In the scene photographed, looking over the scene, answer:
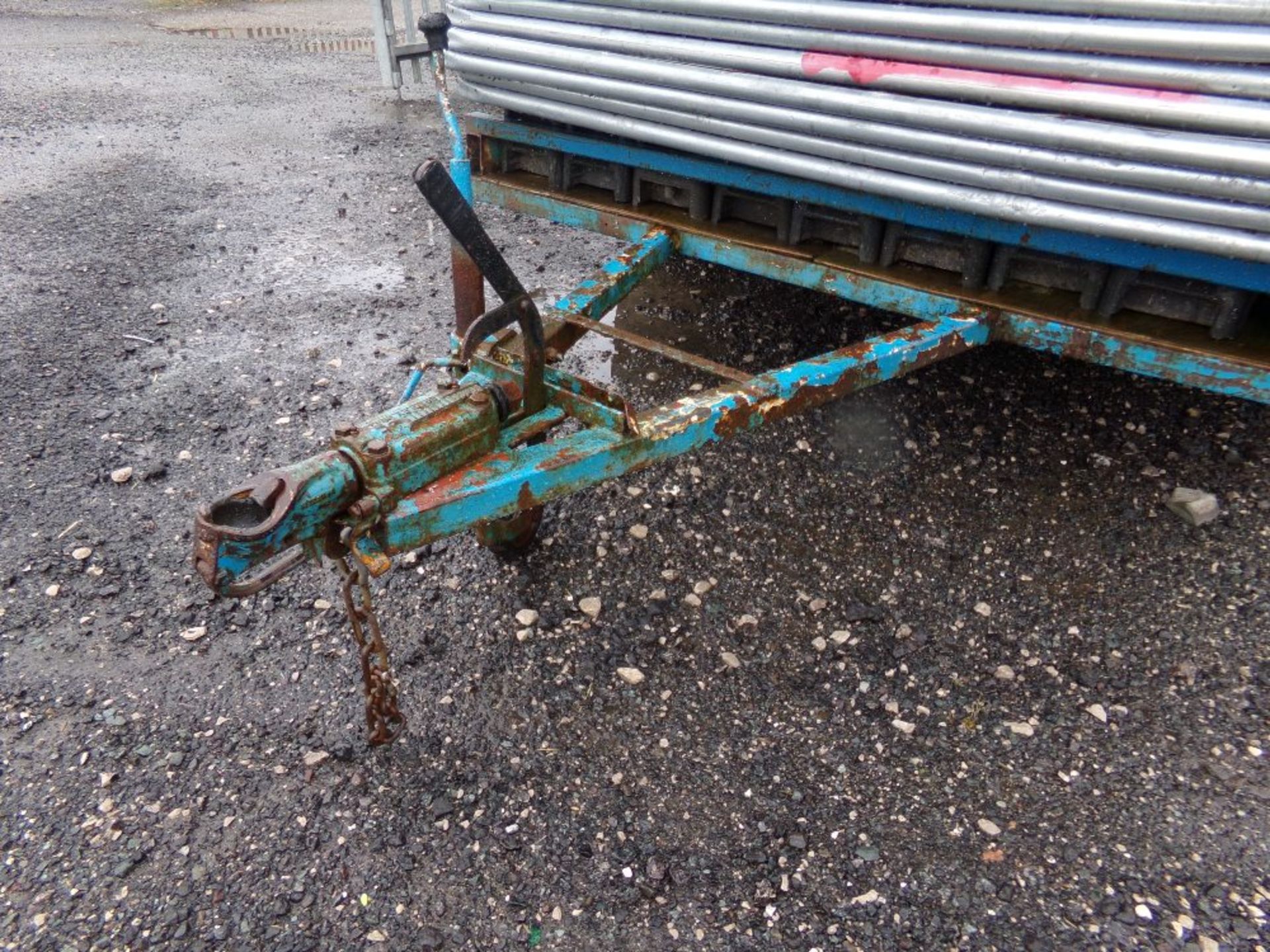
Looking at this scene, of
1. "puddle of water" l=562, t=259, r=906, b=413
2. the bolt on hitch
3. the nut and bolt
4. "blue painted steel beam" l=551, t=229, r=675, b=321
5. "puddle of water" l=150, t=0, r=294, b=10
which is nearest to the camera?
the bolt on hitch

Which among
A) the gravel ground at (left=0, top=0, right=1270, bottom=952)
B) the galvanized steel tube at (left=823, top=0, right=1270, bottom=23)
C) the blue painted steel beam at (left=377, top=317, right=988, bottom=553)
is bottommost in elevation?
the gravel ground at (left=0, top=0, right=1270, bottom=952)

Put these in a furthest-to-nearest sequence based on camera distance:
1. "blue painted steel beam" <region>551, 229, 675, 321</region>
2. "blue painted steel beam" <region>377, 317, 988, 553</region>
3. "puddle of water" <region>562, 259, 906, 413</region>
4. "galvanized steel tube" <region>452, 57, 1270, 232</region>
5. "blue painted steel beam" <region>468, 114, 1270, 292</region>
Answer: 1. "puddle of water" <region>562, 259, 906, 413</region>
2. "blue painted steel beam" <region>551, 229, 675, 321</region>
3. "blue painted steel beam" <region>468, 114, 1270, 292</region>
4. "galvanized steel tube" <region>452, 57, 1270, 232</region>
5. "blue painted steel beam" <region>377, 317, 988, 553</region>

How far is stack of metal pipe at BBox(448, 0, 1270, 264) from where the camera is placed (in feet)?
6.20

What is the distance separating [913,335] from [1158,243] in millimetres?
582

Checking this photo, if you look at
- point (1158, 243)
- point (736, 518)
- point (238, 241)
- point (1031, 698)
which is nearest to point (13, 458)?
point (238, 241)

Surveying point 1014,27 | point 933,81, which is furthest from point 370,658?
point 1014,27

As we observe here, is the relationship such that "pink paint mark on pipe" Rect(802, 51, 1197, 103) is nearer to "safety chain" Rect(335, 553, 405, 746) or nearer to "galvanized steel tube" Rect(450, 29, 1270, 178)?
"galvanized steel tube" Rect(450, 29, 1270, 178)

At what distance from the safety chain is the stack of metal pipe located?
5.14ft

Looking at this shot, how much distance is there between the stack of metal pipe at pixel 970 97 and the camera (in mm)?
1891

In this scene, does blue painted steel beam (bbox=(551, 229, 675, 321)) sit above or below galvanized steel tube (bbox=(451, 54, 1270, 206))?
below

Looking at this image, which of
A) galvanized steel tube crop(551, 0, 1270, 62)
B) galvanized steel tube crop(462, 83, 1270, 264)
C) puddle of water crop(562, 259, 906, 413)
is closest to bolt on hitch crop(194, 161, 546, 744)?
galvanized steel tube crop(462, 83, 1270, 264)

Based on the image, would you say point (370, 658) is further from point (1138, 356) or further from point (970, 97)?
point (1138, 356)

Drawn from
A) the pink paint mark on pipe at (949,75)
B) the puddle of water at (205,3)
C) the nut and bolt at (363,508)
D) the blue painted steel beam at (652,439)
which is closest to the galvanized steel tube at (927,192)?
the pink paint mark on pipe at (949,75)

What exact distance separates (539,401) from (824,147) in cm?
Answer: 101
